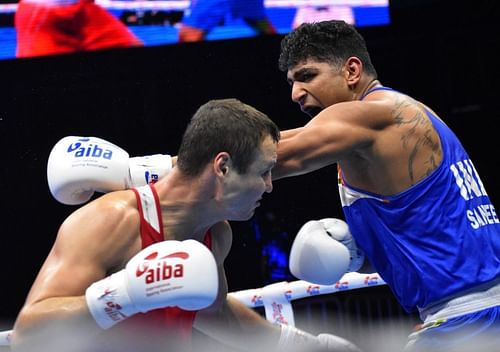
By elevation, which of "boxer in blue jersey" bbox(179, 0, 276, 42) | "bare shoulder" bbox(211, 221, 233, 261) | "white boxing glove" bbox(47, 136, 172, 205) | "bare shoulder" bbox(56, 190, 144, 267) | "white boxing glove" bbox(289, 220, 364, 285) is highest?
"boxer in blue jersey" bbox(179, 0, 276, 42)

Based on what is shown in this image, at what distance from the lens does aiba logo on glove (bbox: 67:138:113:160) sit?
7.75 ft

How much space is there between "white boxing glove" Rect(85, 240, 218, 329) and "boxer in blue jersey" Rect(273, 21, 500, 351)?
0.53m

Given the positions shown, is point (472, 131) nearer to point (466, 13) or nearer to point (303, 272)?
point (466, 13)

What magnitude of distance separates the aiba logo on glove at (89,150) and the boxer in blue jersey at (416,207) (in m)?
0.50

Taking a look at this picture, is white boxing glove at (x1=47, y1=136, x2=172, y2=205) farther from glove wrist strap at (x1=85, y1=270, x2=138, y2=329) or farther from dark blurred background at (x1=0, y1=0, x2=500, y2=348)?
dark blurred background at (x1=0, y1=0, x2=500, y2=348)

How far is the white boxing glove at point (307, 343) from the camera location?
2605mm

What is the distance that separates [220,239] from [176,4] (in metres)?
2.76

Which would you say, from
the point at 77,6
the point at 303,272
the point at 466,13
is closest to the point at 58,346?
the point at 303,272

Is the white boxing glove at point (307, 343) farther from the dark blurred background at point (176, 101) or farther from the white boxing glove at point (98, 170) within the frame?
the dark blurred background at point (176, 101)

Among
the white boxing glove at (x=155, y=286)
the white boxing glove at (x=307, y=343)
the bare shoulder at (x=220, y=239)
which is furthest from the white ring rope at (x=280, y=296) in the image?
the white boxing glove at (x=155, y=286)

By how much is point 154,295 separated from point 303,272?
0.84 m

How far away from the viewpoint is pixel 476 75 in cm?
609

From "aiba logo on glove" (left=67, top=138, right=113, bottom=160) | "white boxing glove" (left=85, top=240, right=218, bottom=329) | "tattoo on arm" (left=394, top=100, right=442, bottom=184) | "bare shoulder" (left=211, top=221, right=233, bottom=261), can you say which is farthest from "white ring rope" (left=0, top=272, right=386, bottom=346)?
"white boxing glove" (left=85, top=240, right=218, bottom=329)

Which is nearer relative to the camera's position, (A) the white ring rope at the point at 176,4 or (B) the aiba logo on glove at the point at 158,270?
(B) the aiba logo on glove at the point at 158,270
